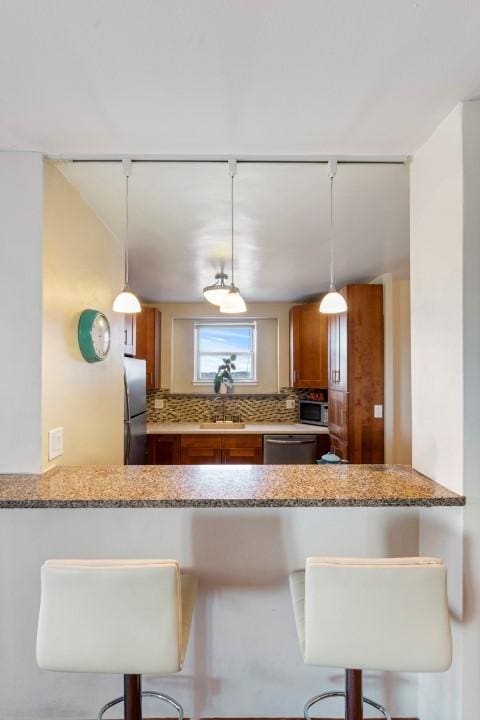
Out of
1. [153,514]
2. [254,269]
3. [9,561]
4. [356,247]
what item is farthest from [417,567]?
[254,269]

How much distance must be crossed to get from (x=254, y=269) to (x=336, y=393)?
141 cm

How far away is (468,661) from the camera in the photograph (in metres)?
1.24

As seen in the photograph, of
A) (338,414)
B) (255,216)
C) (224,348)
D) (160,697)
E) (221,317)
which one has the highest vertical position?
(255,216)

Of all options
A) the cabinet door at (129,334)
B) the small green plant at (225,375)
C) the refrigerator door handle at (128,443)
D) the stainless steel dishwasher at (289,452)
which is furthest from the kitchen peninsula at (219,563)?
the small green plant at (225,375)

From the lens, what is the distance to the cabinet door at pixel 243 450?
12.5ft

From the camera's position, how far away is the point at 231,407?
4422 mm

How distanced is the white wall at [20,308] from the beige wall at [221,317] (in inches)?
112

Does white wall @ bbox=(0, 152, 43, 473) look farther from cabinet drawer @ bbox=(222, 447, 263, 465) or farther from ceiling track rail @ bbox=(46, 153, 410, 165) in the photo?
cabinet drawer @ bbox=(222, 447, 263, 465)

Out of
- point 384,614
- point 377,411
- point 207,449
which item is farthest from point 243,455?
point 384,614

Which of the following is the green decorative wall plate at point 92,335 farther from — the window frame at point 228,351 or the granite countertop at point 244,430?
the window frame at point 228,351

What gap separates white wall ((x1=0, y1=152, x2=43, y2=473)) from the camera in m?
1.49

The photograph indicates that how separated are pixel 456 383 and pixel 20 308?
1.69 metres

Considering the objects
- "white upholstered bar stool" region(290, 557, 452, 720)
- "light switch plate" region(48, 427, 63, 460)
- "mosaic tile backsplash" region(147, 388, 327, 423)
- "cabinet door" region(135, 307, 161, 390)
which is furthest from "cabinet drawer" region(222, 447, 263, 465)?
"white upholstered bar stool" region(290, 557, 452, 720)

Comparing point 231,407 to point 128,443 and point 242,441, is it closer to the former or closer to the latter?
point 242,441
